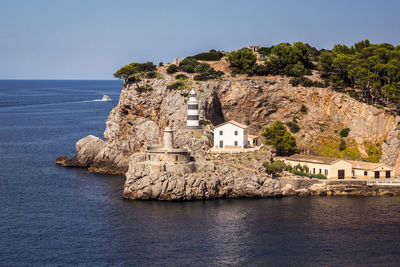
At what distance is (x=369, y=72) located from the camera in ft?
237

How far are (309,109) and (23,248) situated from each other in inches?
1833

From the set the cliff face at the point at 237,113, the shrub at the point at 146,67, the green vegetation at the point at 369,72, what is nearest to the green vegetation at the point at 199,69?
the cliff face at the point at 237,113

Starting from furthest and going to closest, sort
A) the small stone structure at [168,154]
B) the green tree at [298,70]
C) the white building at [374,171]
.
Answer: the green tree at [298,70] < the white building at [374,171] < the small stone structure at [168,154]

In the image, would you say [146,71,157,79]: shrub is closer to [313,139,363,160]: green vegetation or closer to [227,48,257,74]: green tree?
[227,48,257,74]: green tree

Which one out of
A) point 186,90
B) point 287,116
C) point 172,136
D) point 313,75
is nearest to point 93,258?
point 172,136

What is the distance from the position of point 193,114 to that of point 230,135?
544 centimetres

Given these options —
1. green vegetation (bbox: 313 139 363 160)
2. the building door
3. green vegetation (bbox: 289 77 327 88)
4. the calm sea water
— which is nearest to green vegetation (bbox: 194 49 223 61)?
green vegetation (bbox: 289 77 327 88)

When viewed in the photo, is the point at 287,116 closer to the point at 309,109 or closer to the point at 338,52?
the point at 309,109

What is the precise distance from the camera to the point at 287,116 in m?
77.1

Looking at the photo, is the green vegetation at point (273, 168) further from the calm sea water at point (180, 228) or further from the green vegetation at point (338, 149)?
the green vegetation at point (338, 149)

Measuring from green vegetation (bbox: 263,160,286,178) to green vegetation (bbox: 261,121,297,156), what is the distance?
584 cm

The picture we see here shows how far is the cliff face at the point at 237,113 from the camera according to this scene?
70500 millimetres

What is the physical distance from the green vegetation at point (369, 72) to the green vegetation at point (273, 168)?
18297mm

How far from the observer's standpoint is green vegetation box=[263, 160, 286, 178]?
60.7m
